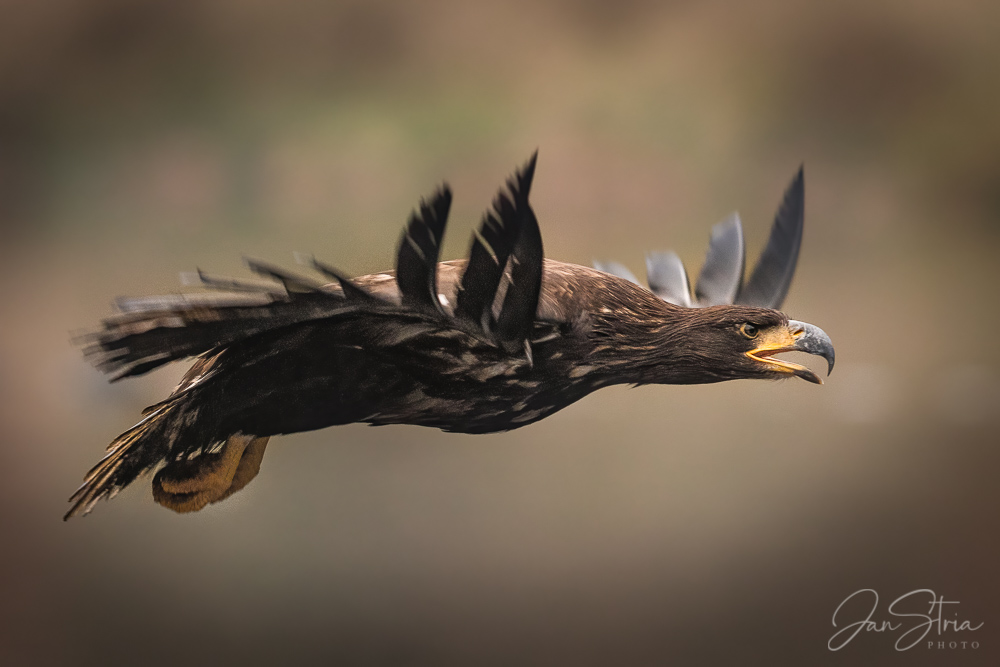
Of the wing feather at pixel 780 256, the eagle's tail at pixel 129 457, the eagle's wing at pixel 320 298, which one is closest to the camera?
the eagle's wing at pixel 320 298

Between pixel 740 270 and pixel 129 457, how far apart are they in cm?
129

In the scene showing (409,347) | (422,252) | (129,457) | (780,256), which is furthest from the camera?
(780,256)

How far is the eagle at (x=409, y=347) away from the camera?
3.69 ft

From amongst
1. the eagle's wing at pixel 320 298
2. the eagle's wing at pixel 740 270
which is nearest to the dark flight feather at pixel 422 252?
the eagle's wing at pixel 320 298

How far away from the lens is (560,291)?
1.33 metres

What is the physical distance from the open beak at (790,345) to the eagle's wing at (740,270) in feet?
1.09

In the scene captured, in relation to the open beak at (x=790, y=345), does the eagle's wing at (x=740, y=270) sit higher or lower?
higher

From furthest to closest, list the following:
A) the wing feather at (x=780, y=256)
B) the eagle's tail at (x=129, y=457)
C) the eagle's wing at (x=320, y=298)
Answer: the wing feather at (x=780, y=256)
the eagle's tail at (x=129, y=457)
the eagle's wing at (x=320, y=298)

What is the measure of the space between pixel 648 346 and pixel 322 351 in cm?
54

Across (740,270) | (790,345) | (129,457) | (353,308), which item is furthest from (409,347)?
(740,270)

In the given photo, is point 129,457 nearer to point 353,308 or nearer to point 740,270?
point 353,308

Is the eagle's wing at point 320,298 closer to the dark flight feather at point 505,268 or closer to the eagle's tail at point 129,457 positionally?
the dark flight feather at point 505,268

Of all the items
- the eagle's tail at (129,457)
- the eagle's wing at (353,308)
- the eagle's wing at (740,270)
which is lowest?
the eagle's tail at (129,457)

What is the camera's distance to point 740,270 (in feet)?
5.86
